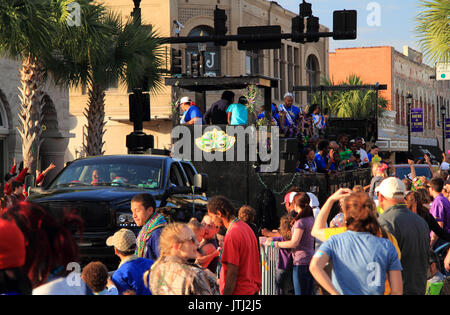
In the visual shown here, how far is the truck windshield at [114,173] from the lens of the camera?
11.8 m

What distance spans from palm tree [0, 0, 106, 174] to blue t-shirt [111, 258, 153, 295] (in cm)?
1044

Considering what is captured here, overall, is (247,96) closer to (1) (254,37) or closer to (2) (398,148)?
(1) (254,37)

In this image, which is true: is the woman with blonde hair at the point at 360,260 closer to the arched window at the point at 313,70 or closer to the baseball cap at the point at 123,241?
the baseball cap at the point at 123,241

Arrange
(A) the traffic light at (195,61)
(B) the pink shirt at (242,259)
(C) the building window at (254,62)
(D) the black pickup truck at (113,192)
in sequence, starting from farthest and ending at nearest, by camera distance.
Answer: (C) the building window at (254,62) < (A) the traffic light at (195,61) < (D) the black pickup truck at (113,192) < (B) the pink shirt at (242,259)

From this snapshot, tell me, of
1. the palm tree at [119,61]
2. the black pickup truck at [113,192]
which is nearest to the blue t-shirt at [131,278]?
the black pickup truck at [113,192]

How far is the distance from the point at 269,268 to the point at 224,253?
121 inches

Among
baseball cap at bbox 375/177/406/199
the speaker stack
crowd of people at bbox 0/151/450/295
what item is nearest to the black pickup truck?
crowd of people at bbox 0/151/450/295

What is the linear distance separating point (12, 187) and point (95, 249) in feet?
9.17

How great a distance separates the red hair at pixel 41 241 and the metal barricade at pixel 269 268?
19.2 ft

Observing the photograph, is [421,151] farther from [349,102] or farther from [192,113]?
[192,113]

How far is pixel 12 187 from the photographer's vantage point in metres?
12.7

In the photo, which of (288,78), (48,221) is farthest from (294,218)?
(288,78)

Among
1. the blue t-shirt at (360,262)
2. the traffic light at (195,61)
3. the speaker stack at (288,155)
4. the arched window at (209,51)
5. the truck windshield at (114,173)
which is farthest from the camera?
the arched window at (209,51)

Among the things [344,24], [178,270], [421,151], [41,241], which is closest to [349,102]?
[421,151]
